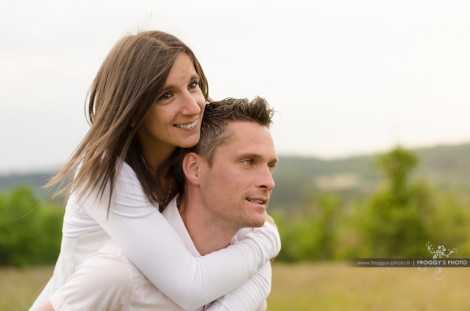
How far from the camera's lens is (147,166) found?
344 cm

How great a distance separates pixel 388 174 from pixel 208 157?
23.2 meters

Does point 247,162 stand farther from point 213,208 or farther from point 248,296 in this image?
point 248,296

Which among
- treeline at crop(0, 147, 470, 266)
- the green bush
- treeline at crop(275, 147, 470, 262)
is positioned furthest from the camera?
treeline at crop(275, 147, 470, 262)

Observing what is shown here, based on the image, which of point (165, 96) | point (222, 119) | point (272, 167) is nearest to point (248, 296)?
point (272, 167)

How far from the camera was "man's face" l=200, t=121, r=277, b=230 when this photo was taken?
3.28m

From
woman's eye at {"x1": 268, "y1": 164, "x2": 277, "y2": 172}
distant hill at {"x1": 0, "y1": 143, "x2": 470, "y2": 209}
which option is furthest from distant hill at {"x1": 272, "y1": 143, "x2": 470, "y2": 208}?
woman's eye at {"x1": 268, "y1": 164, "x2": 277, "y2": 172}

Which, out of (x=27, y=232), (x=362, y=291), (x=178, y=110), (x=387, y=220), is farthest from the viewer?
(x=387, y=220)

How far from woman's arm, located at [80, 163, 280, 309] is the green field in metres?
4.91

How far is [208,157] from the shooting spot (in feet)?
11.0

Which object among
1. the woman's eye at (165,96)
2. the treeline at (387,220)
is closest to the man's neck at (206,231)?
the woman's eye at (165,96)

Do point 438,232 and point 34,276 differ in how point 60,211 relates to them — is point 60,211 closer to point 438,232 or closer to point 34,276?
point 34,276

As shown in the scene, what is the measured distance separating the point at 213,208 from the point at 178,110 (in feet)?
1.72

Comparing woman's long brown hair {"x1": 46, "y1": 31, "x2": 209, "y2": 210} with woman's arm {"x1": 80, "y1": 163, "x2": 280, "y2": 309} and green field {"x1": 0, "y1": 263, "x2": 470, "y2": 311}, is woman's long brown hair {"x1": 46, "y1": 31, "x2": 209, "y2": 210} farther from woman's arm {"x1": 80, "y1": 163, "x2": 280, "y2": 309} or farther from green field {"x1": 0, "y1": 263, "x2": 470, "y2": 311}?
green field {"x1": 0, "y1": 263, "x2": 470, "y2": 311}

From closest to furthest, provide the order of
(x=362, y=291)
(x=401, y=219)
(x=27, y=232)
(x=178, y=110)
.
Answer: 1. (x=178, y=110)
2. (x=362, y=291)
3. (x=27, y=232)
4. (x=401, y=219)
